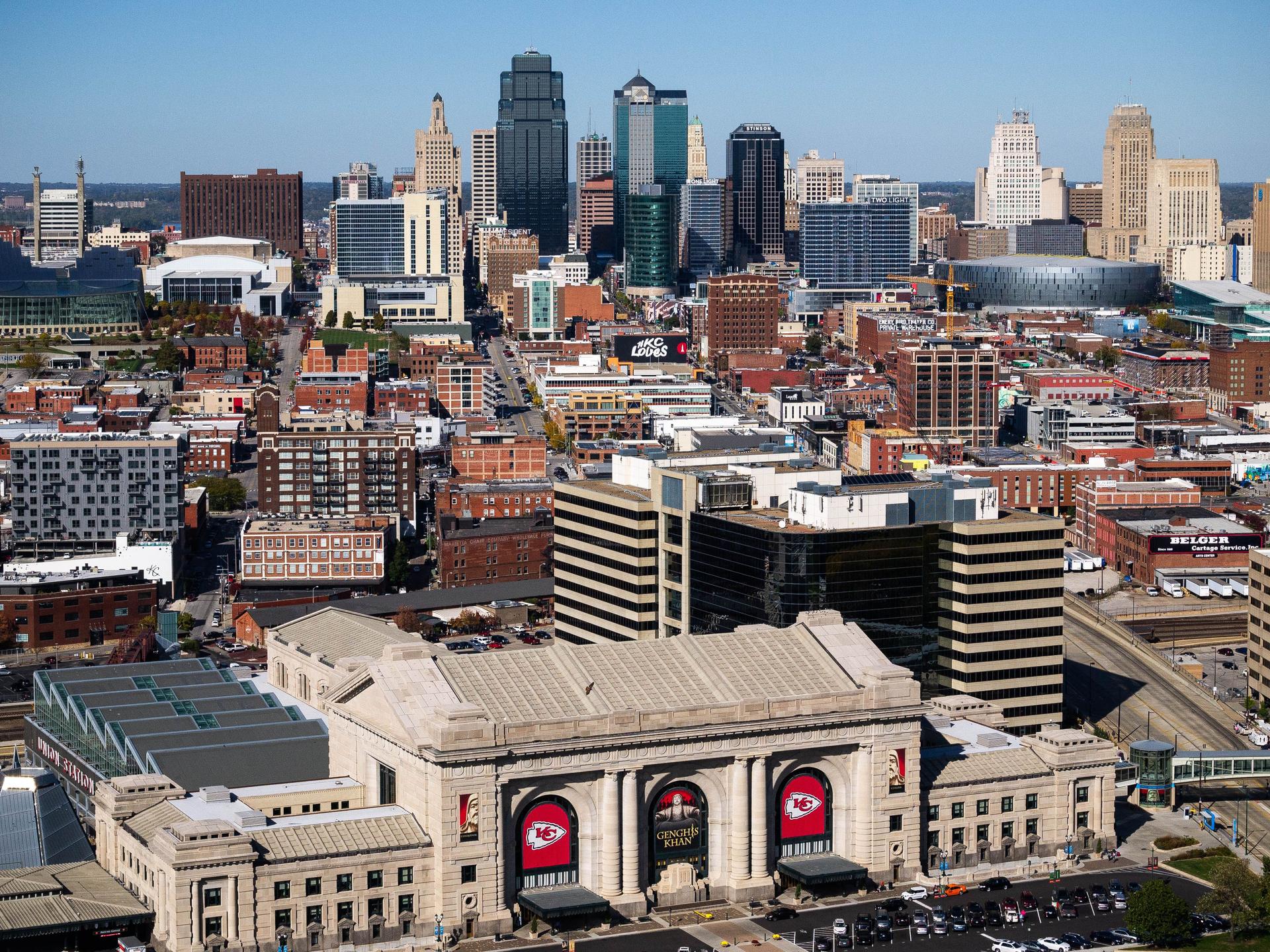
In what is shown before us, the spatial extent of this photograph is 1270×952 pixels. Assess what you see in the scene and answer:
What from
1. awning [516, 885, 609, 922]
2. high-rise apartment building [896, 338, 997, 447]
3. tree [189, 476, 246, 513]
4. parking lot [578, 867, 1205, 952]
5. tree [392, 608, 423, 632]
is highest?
high-rise apartment building [896, 338, 997, 447]

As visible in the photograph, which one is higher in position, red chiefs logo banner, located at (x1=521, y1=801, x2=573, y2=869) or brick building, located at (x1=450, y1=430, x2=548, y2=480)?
brick building, located at (x1=450, y1=430, x2=548, y2=480)

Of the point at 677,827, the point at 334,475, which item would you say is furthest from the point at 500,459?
the point at 677,827

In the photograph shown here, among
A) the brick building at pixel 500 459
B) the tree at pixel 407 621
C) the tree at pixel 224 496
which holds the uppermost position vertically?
the brick building at pixel 500 459

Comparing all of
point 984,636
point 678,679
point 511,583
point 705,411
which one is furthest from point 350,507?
point 678,679

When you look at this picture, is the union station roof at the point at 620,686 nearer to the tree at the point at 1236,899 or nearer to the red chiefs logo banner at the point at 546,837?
the red chiefs logo banner at the point at 546,837

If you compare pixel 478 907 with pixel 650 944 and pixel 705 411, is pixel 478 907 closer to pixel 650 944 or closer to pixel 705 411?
pixel 650 944

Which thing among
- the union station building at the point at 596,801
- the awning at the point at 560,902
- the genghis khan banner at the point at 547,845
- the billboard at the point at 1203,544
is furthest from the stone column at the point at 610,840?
the billboard at the point at 1203,544

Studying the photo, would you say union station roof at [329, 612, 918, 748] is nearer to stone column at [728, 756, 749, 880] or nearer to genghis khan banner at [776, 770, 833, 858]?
stone column at [728, 756, 749, 880]

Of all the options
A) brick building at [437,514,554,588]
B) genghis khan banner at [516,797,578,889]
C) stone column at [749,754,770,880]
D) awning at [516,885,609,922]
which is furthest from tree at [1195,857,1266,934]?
brick building at [437,514,554,588]
